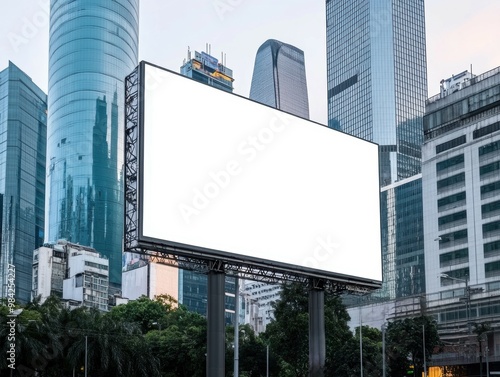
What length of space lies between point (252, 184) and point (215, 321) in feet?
24.9

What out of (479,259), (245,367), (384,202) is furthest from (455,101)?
(384,202)

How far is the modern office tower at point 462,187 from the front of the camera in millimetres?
94312

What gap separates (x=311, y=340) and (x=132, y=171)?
16072mm

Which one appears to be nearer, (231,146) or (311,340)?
(231,146)

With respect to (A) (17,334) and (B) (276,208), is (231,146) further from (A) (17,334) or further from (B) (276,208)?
(A) (17,334)

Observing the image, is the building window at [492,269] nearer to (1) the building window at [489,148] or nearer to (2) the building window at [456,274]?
(2) the building window at [456,274]

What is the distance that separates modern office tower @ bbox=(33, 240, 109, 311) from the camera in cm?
15200

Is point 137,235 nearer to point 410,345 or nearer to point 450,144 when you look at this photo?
point 410,345

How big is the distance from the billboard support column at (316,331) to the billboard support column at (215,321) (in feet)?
27.0

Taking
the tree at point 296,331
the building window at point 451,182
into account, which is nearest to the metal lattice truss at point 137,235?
the tree at point 296,331

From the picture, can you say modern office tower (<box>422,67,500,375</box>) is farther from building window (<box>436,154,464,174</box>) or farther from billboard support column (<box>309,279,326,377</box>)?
billboard support column (<box>309,279,326,377</box>)

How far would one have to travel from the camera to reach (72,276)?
155375 millimetres

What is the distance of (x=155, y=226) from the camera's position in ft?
133

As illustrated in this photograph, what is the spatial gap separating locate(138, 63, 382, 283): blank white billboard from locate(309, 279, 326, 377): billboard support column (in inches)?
72.4
